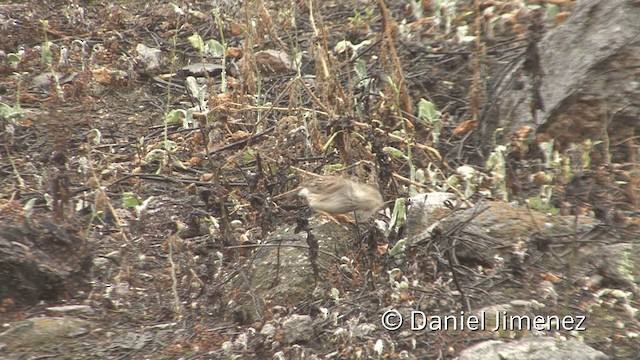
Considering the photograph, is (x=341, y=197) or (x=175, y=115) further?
(x=175, y=115)

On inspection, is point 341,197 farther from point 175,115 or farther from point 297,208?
point 175,115

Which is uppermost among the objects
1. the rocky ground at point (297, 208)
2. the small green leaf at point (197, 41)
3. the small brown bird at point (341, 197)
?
the small brown bird at point (341, 197)

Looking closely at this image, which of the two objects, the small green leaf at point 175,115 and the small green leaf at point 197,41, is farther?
the small green leaf at point 197,41

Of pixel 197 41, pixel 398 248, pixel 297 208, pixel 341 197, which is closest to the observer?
pixel 341 197

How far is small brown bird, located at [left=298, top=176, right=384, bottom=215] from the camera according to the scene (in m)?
3.75

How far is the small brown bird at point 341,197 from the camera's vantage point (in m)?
3.75

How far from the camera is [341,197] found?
3.74 meters

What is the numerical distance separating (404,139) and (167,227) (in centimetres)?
129

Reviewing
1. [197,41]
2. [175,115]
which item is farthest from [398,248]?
[197,41]

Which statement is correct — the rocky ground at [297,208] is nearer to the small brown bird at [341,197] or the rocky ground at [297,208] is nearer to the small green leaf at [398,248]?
the small green leaf at [398,248]

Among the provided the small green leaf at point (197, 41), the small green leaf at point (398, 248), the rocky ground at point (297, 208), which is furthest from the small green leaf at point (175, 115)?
the small green leaf at point (398, 248)

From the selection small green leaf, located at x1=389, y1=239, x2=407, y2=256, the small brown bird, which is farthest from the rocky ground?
the small brown bird

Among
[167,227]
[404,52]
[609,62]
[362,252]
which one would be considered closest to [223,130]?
[167,227]

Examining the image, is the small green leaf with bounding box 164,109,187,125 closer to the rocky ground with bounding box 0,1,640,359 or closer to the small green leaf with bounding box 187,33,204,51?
the rocky ground with bounding box 0,1,640,359
